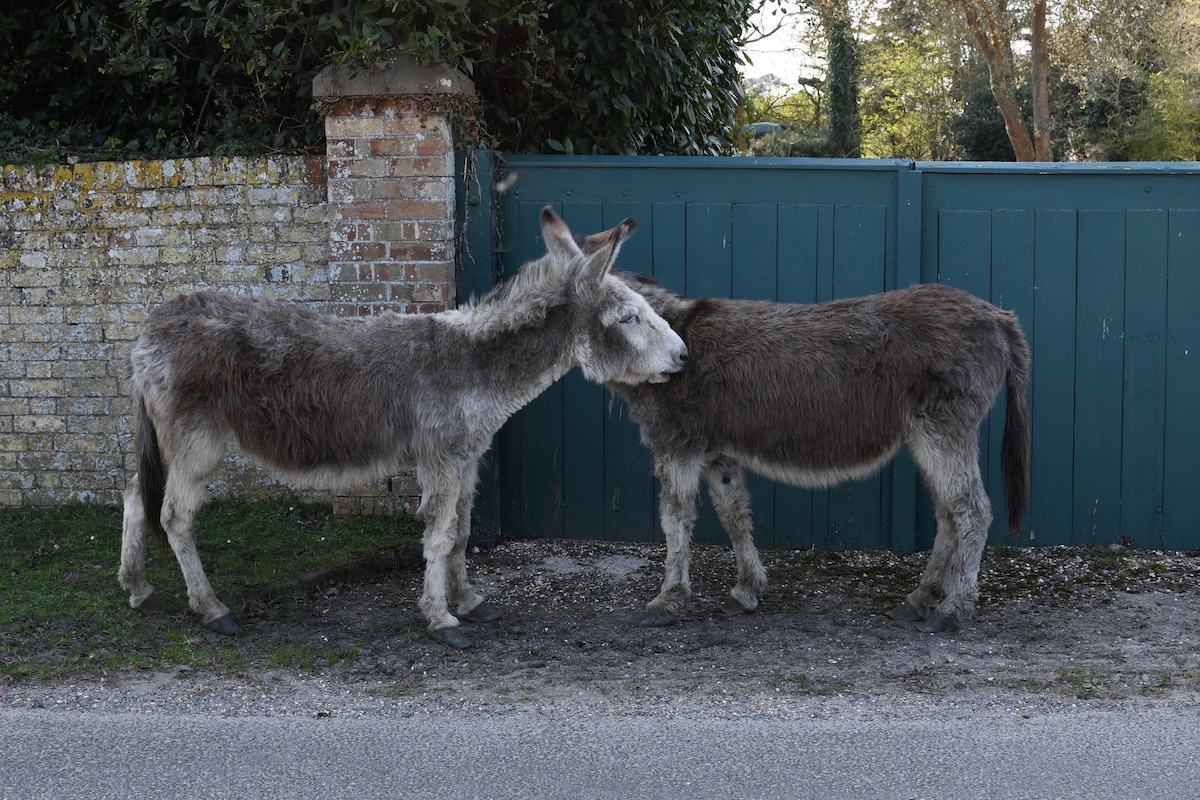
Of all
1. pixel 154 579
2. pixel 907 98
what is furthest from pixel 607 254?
pixel 907 98

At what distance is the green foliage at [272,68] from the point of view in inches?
233

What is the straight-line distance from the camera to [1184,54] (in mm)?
20266

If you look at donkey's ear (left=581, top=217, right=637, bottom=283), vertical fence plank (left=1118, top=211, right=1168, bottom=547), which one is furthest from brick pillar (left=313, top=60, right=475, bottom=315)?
vertical fence plank (left=1118, top=211, right=1168, bottom=547)

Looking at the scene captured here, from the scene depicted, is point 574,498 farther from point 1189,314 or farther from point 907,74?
point 907,74

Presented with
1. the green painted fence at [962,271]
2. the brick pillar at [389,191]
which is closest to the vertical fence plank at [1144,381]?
the green painted fence at [962,271]

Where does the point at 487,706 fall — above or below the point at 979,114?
below

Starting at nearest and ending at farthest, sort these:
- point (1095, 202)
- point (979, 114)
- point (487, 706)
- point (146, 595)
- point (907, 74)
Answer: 1. point (487, 706)
2. point (146, 595)
3. point (1095, 202)
4. point (979, 114)
5. point (907, 74)

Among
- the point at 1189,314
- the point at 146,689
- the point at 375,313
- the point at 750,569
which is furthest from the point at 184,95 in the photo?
the point at 1189,314

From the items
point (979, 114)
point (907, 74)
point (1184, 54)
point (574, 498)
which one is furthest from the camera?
point (907, 74)

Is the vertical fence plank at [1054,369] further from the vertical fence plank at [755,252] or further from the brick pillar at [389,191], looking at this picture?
Result: the brick pillar at [389,191]

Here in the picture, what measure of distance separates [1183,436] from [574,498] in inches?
134

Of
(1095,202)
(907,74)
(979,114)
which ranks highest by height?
(907,74)

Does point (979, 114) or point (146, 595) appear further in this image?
point (979, 114)

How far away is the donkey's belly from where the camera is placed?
478 centimetres
